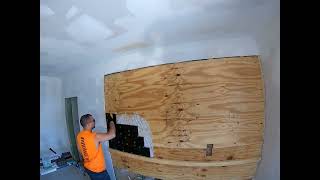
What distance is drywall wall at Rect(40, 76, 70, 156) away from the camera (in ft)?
2.82

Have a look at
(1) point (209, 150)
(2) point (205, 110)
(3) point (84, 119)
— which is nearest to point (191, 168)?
(1) point (209, 150)

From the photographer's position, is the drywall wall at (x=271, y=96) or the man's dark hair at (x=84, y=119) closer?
the drywall wall at (x=271, y=96)

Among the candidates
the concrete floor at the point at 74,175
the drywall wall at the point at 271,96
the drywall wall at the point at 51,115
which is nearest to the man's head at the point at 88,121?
the drywall wall at the point at 51,115

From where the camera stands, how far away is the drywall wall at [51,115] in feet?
2.82

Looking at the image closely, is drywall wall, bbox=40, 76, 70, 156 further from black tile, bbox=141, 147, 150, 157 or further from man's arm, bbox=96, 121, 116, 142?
black tile, bbox=141, 147, 150, 157

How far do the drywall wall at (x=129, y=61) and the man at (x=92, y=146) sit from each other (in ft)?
0.09

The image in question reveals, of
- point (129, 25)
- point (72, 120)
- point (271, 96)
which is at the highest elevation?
point (129, 25)

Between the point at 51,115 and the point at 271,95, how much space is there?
0.88m

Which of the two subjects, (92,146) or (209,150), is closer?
(209,150)

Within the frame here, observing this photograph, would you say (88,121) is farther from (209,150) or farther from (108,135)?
(209,150)

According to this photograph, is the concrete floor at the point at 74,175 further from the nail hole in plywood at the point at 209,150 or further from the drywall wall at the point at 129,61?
the nail hole in plywood at the point at 209,150

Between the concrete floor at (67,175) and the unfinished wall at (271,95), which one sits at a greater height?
the unfinished wall at (271,95)

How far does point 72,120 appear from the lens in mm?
898
